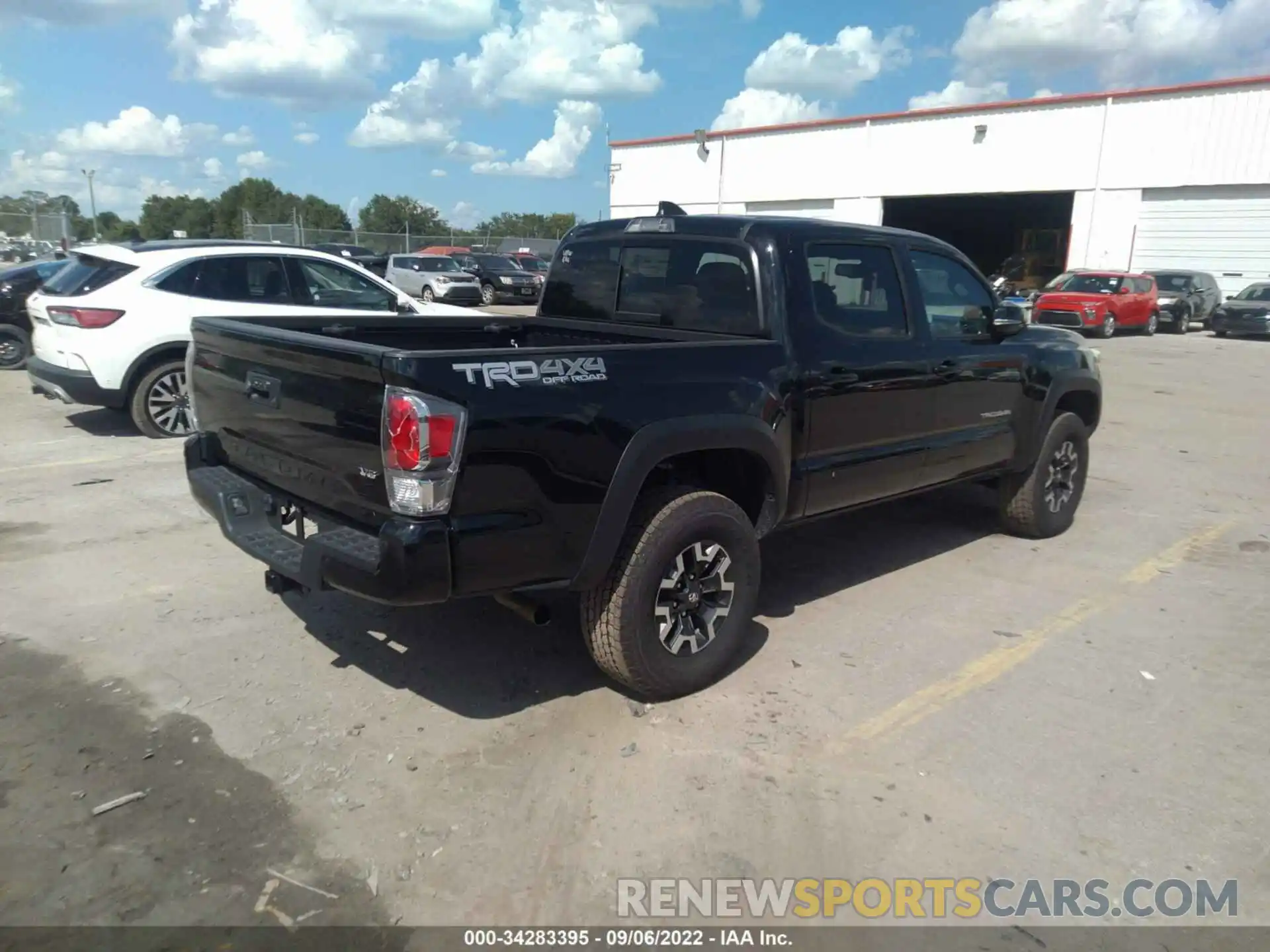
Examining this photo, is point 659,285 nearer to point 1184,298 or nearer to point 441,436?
point 441,436

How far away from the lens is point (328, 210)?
67.1 m

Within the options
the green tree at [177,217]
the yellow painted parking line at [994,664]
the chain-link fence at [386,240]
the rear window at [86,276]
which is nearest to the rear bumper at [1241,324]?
the chain-link fence at [386,240]

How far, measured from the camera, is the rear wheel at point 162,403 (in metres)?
7.95

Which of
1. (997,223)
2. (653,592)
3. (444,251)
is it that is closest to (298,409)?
(653,592)

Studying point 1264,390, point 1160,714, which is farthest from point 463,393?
point 1264,390

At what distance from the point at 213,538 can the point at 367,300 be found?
3723 mm

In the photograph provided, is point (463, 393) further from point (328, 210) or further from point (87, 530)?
point (328, 210)

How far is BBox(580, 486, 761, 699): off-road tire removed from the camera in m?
3.57

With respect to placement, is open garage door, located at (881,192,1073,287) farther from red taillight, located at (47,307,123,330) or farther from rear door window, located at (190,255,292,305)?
red taillight, located at (47,307,123,330)

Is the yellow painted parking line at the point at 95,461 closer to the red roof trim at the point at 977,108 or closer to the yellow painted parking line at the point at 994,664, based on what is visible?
the yellow painted parking line at the point at 994,664

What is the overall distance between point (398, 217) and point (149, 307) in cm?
7200

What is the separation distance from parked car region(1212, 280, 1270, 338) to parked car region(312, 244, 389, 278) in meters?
23.3

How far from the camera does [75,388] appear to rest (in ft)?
25.2

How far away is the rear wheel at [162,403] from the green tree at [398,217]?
6364 cm
